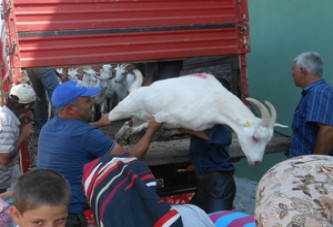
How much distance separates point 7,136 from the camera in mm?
3895

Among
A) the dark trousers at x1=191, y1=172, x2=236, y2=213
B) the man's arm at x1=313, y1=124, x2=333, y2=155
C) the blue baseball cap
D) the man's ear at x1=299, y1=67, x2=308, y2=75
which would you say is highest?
the blue baseball cap

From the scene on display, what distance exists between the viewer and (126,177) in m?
2.02

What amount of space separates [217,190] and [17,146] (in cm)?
147

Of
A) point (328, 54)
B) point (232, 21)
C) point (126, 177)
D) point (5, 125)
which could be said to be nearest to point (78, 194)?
point (5, 125)

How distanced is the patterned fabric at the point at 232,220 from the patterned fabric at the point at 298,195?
0.56 meters

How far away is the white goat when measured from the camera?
338cm

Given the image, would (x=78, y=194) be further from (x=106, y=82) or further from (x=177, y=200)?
(x=106, y=82)

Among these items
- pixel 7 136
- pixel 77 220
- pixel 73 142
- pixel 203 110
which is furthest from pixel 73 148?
pixel 7 136

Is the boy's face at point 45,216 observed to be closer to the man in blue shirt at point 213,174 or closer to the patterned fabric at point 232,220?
the patterned fabric at point 232,220

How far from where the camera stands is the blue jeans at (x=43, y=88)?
501 centimetres

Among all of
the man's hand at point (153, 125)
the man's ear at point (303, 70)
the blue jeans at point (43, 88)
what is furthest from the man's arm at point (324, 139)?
the blue jeans at point (43, 88)

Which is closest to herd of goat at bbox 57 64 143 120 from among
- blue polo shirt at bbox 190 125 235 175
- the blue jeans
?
the blue jeans

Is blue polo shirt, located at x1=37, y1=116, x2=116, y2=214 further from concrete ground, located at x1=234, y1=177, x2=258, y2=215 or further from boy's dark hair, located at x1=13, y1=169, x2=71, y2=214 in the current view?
concrete ground, located at x1=234, y1=177, x2=258, y2=215

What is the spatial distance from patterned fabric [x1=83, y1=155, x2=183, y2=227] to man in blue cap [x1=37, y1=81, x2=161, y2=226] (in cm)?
105
